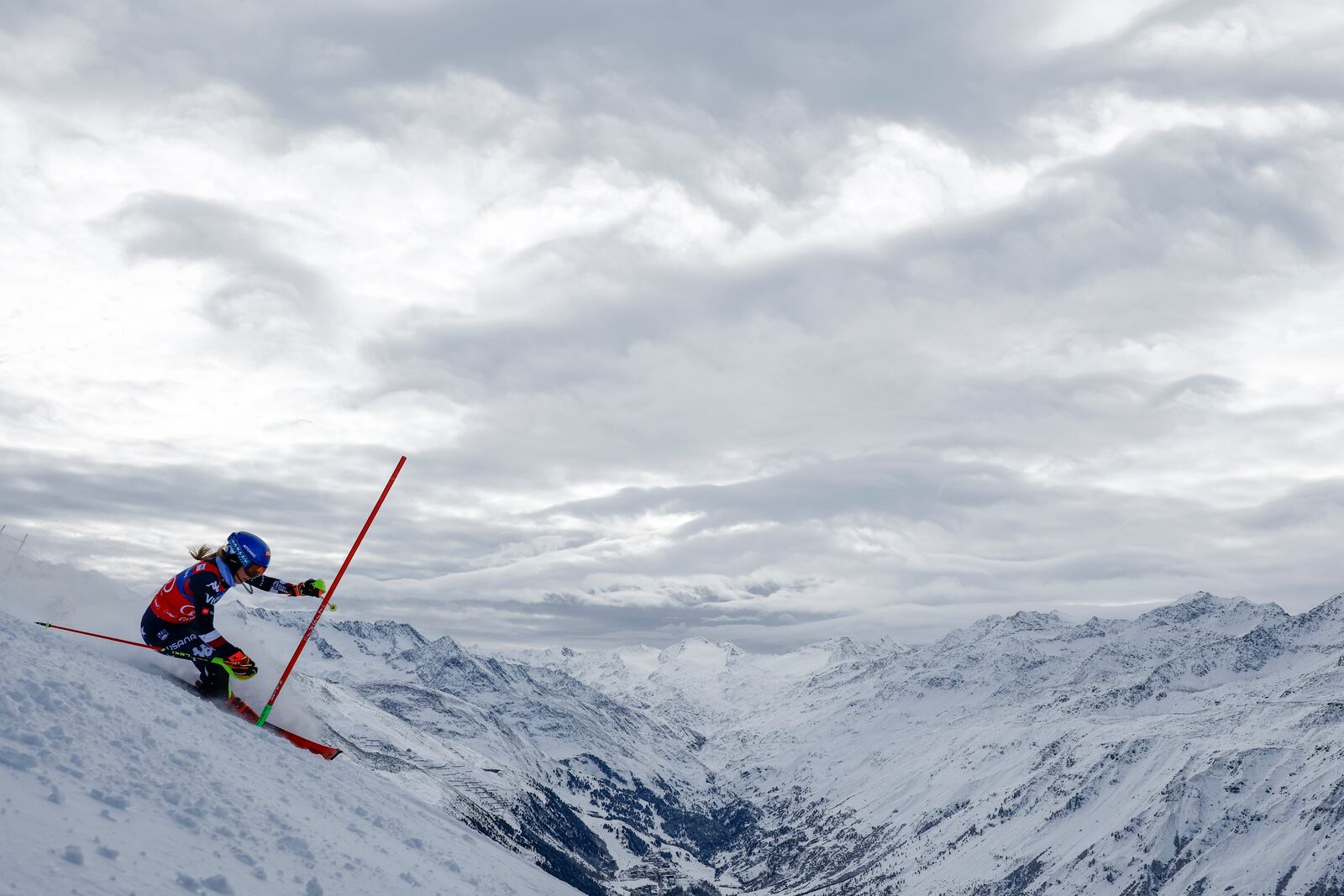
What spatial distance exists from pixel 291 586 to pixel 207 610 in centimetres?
220

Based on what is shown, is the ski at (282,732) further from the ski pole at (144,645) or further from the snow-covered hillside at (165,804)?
the ski pole at (144,645)

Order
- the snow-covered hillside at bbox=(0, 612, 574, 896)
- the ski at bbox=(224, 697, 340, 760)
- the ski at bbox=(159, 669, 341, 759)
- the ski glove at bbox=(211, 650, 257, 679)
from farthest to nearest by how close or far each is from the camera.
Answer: the ski glove at bbox=(211, 650, 257, 679)
the ski at bbox=(224, 697, 340, 760)
the ski at bbox=(159, 669, 341, 759)
the snow-covered hillside at bbox=(0, 612, 574, 896)

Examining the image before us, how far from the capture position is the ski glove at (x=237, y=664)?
2023 cm

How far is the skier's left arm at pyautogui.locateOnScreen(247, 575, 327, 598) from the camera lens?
21125mm

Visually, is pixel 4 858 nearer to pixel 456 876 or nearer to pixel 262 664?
pixel 456 876

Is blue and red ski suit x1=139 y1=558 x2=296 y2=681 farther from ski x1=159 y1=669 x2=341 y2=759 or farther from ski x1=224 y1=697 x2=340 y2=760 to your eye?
ski x1=224 y1=697 x2=340 y2=760

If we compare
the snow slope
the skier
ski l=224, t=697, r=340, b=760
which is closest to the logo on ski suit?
the skier

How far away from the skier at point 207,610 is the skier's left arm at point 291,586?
0.28m

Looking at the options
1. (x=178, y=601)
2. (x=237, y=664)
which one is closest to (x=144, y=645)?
(x=178, y=601)

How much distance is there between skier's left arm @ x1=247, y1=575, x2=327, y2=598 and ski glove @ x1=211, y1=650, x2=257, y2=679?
1.68m

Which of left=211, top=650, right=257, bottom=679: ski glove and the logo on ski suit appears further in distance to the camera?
left=211, top=650, right=257, bottom=679: ski glove

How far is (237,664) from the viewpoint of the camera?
66.9ft

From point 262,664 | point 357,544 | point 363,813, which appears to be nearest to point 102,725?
point 363,813

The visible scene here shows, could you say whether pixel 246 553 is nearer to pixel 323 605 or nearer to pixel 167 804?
pixel 323 605
